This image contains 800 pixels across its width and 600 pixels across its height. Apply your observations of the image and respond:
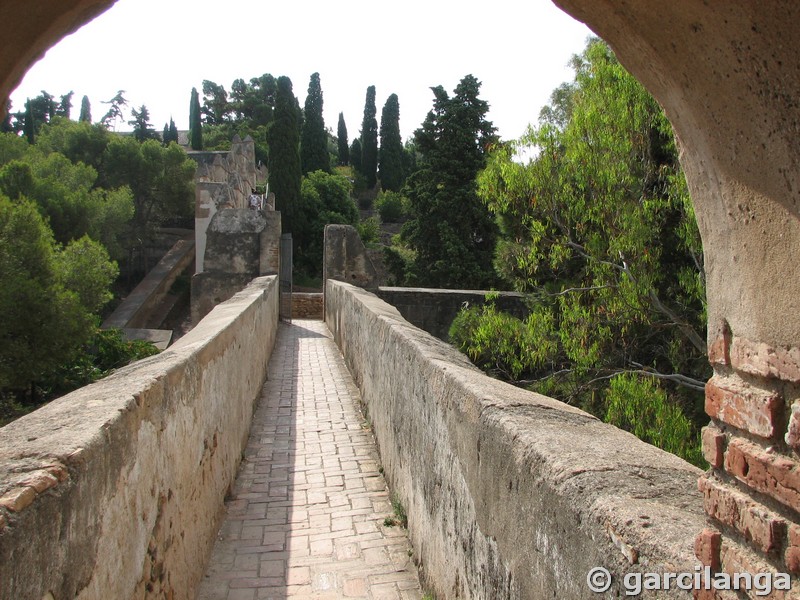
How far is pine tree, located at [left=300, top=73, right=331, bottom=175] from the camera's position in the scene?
45719 millimetres

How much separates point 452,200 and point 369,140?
107 feet

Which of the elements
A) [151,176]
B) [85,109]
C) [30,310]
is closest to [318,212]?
[151,176]

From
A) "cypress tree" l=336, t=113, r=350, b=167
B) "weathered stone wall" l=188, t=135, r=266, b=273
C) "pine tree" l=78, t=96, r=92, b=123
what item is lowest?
"weathered stone wall" l=188, t=135, r=266, b=273

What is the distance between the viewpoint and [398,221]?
171 ft

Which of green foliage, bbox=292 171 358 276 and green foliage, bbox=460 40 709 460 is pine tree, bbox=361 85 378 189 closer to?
green foliage, bbox=292 171 358 276

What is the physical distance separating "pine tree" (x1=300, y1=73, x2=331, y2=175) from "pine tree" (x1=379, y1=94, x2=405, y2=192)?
797 centimetres

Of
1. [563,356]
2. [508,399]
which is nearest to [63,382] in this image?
[563,356]

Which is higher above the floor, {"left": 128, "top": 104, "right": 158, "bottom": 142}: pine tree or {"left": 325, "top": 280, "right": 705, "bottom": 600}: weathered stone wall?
{"left": 128, "top": 104, "right": 158, "bottom": 142}: pine tree

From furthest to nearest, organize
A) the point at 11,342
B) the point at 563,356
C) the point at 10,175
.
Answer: the point at 10,175 → the point at 11,342 → the point at 563,356

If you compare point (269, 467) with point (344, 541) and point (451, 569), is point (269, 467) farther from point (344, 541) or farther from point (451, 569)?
point (451, 569)

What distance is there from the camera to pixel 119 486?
2229 millimetres

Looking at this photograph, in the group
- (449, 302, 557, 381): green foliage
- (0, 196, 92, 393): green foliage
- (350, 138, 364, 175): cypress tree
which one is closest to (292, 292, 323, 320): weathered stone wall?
(0, 196, 92, 393): green foliage

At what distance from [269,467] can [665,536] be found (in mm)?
4486

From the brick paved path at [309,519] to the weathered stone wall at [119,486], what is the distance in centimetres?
24
